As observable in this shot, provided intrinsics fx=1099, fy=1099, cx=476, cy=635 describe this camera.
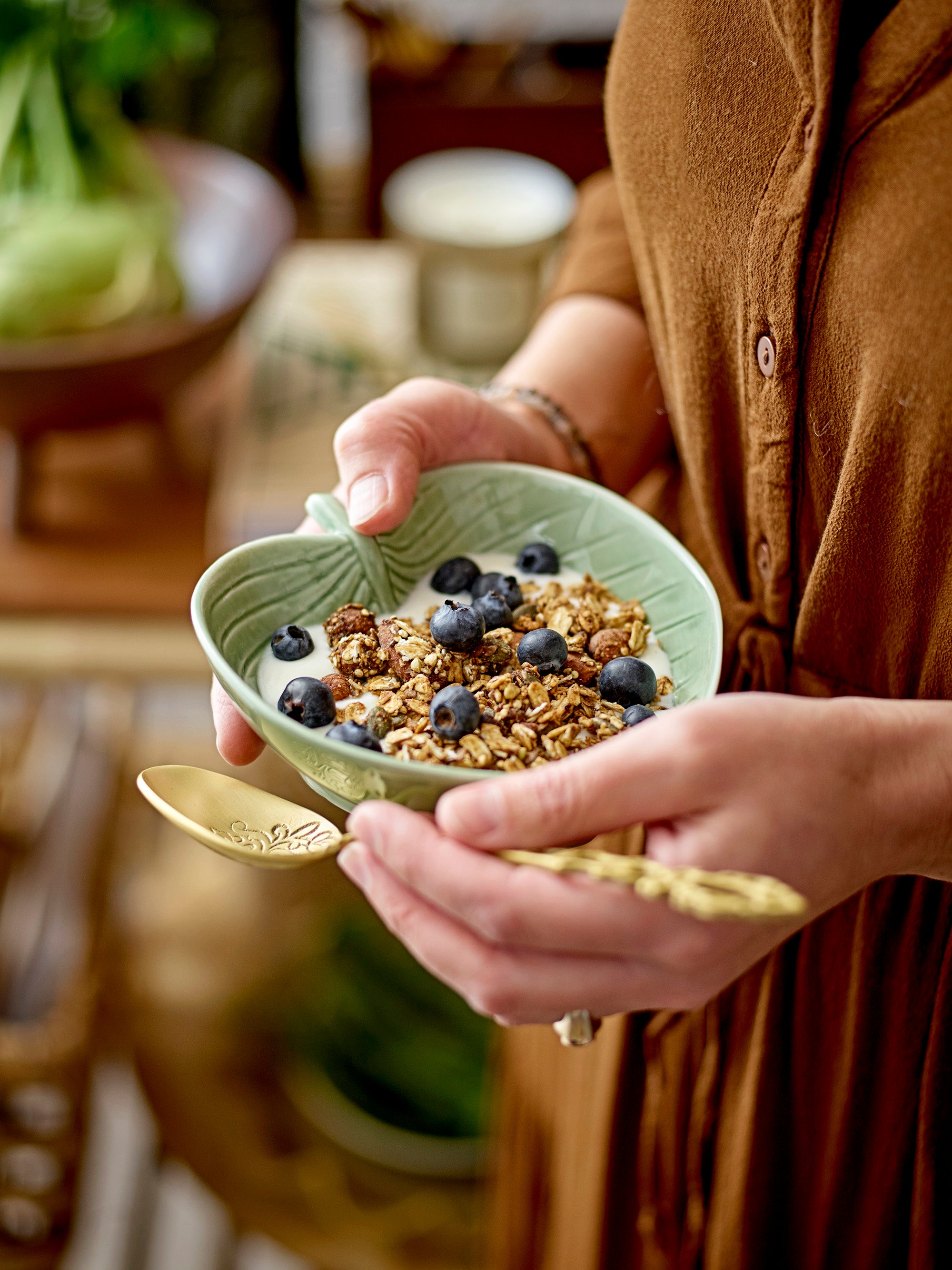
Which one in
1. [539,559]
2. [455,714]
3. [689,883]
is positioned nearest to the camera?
[689,883]

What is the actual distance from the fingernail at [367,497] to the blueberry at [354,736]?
0.36 ft

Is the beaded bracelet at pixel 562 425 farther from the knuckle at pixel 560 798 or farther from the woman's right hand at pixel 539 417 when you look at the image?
the knuckle at pixel 560 798

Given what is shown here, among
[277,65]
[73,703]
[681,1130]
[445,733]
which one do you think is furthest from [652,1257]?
[277,65]

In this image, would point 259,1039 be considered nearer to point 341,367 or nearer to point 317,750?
point 341,367

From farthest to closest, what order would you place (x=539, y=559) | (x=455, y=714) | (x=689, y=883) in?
1. (x=539, y=559)
2. (x=455, y=714)
3. (x=689, y=883)

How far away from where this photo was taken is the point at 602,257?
64 cm

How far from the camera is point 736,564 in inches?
21.6

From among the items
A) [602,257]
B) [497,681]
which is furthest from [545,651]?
[602,257]

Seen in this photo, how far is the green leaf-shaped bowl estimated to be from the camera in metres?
0.44

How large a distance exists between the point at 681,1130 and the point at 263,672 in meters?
0.35

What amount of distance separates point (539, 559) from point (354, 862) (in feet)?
0.71

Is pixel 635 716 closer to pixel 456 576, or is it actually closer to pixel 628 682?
pixel 628 682

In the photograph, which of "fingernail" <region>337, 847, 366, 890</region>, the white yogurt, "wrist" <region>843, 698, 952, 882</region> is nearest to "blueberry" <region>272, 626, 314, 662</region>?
the white yogurt

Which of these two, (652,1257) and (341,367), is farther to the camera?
(341,367)
